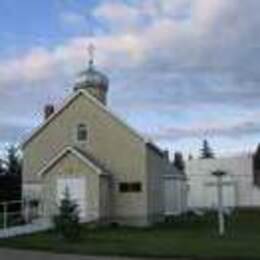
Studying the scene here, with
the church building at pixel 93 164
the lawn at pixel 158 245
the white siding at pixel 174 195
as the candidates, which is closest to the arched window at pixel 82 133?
the church building at pixel 93 164

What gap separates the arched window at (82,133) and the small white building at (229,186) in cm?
3109

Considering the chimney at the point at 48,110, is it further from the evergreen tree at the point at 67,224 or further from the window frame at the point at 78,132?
the evergreen tree at the point at 67,224

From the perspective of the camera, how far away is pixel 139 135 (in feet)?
157

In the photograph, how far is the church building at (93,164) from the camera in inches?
1858

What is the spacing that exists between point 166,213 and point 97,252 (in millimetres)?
31242

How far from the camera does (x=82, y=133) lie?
49375 millimetres

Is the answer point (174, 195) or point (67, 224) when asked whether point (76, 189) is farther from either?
point (174, 195)

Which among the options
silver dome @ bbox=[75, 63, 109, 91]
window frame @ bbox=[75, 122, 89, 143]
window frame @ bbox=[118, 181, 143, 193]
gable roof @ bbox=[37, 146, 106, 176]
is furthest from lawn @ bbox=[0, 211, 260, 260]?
silver dome @ bbox=[75, 63, 109, 91]

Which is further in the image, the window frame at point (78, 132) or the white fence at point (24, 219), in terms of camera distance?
the window frame at point (78, 132)

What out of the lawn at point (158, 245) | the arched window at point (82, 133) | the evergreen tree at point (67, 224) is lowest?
the lawn at point (158, 245)

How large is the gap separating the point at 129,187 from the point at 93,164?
254 centimetres

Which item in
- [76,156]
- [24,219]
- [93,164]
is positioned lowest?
[24,219]

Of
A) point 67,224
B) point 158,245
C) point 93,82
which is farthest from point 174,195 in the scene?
point 158,245

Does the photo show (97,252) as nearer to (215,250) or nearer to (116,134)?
(215,250)
